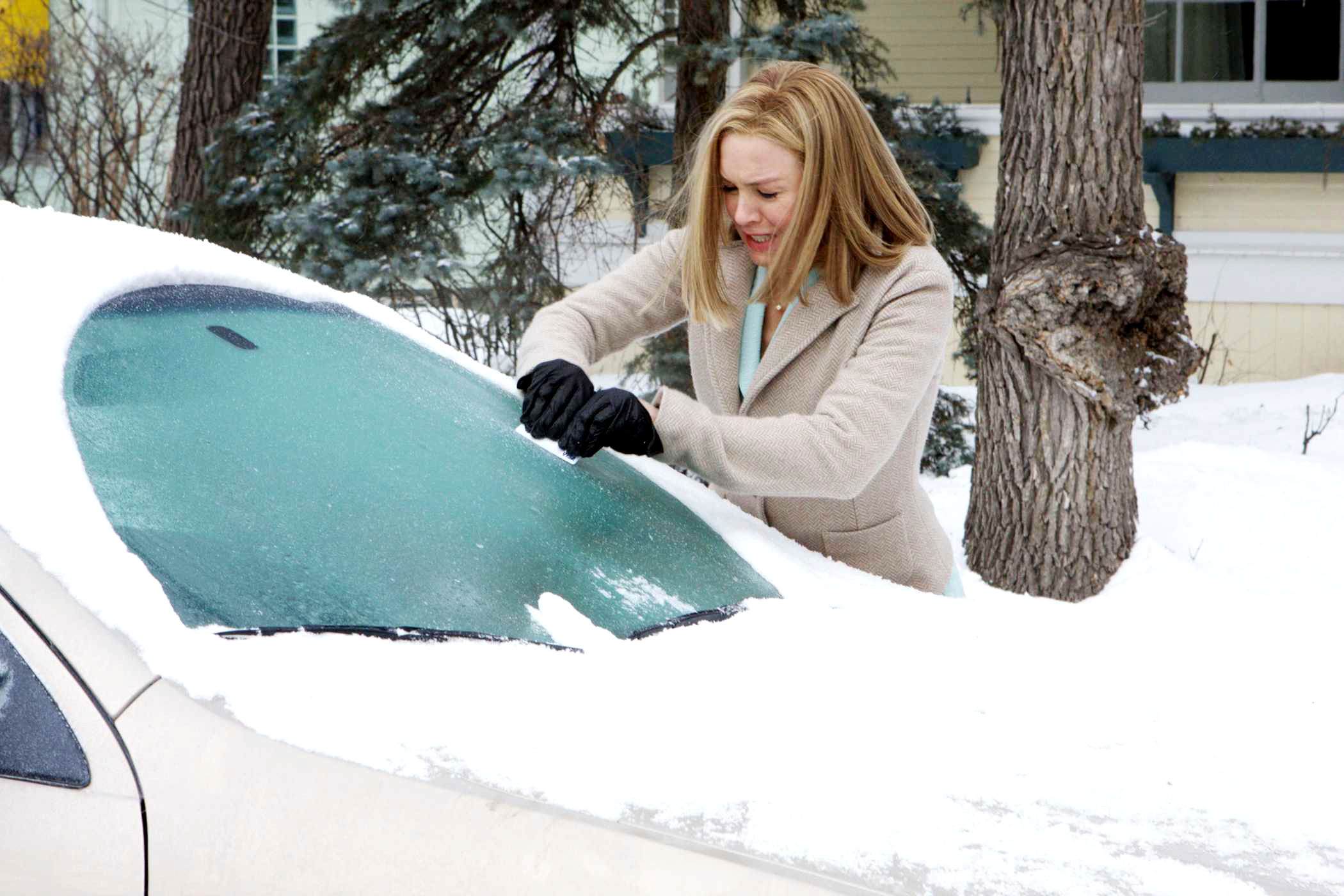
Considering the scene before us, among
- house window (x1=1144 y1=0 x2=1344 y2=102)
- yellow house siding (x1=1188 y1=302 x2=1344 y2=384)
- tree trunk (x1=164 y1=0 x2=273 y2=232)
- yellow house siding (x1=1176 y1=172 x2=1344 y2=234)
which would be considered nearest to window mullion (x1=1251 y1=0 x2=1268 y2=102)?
house window (x1=1144 y1=0 x2=1344 y2=102)

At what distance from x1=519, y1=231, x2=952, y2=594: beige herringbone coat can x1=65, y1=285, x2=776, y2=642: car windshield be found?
0.16 meters

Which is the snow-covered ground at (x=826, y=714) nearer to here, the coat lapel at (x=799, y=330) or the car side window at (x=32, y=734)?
the car side window at (x=32, y=734)

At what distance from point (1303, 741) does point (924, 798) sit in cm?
49

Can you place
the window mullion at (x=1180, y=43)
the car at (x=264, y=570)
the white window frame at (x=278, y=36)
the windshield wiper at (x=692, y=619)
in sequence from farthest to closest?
the white window frame at (x=278, y=36) < the window mullion at (x=1180, y=43) < the windshield wiper at (x=692, y=619) < the car at (x=264, y=570)

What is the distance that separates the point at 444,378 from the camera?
2016 millimetres

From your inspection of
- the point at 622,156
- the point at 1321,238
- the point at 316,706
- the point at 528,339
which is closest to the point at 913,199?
the point at 528,339

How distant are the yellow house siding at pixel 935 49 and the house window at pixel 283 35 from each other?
22.3 ft

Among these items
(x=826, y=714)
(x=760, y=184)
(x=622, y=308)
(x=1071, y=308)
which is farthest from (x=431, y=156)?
(x=826, y=714)

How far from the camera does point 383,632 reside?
4.30ft

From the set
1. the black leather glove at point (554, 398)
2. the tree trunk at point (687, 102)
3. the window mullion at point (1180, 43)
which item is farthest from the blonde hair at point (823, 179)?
the window mullion at point (1180, 43)

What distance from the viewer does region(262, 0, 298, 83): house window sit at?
44.9ft

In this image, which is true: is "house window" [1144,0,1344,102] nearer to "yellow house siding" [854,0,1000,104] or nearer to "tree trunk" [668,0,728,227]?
"yellow house siding" [854,0,1000,104]

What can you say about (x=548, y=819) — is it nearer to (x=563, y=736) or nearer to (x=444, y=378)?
(x=563, y=736)

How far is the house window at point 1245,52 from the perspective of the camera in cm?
913
